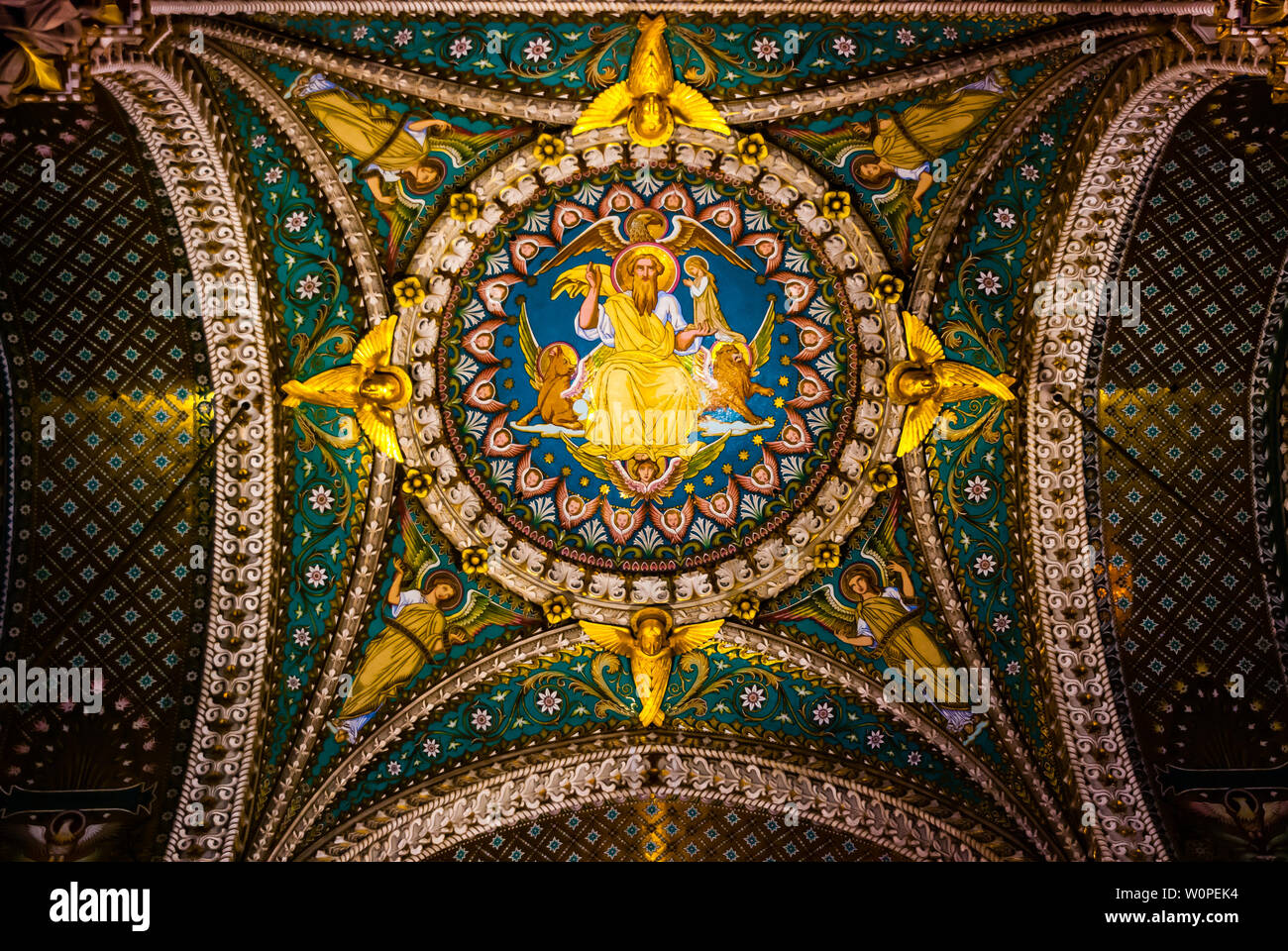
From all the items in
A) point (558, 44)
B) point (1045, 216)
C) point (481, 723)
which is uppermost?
point (558, 44)

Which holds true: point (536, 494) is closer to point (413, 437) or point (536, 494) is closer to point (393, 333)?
point (413, 437)

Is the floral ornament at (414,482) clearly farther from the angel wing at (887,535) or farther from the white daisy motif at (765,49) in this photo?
the white daisy motif at (765,49)

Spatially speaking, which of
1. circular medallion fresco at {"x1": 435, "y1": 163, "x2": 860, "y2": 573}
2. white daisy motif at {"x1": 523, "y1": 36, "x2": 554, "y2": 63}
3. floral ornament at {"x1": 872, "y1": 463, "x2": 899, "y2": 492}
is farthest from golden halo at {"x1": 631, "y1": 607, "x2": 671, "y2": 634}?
white daisy motif at {"x1": 523, "y1": 36, "x2": 554, "y2": 63}

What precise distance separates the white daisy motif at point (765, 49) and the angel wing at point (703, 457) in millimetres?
2946

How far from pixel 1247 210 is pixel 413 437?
6519 mm

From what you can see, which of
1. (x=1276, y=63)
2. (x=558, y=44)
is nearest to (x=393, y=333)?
(x=558, y=44)

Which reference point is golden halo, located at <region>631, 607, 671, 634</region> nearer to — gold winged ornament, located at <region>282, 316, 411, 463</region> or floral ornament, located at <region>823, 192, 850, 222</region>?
gold winged ornament, located at <region>282, 316, 411, 463</region>

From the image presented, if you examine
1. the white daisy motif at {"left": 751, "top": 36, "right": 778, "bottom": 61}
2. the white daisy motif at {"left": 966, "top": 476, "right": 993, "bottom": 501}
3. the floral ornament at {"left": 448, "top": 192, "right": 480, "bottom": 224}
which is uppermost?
the white daisy motif at {"left": 751, "top": 36, "right": 778, "bottom": 61}

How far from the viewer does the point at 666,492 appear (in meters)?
9.25

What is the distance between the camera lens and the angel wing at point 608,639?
914cm

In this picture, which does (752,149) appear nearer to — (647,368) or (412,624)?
(647,368)

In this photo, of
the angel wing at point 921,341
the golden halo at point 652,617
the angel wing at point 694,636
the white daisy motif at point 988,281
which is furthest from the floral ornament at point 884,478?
the golden halo at point 652,617

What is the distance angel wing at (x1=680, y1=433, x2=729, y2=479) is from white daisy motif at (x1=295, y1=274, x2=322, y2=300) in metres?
3.27

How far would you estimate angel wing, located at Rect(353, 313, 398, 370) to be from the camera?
28.2 feet
